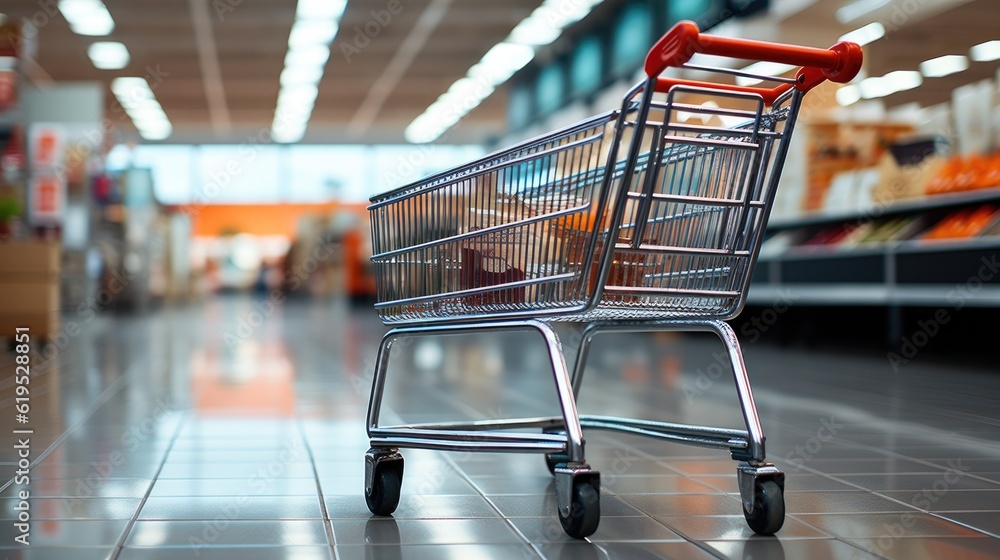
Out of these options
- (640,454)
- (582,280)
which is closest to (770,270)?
(640,454)

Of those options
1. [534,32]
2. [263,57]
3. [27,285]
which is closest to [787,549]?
[27,285]

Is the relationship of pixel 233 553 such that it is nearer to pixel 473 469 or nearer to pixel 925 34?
pixel 473 469

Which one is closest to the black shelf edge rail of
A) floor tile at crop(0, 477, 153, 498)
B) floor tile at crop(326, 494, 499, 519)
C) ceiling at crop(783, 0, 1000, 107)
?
ceiling at crop(783, 0, 1000, 107)

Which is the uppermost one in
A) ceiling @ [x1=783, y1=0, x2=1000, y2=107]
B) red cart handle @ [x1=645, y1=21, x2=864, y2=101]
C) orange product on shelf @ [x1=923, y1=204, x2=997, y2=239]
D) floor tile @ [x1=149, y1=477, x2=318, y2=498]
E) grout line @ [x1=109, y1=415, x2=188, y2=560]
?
ceiling @ [x1=783, y1=0, x2=1000, y2=107]

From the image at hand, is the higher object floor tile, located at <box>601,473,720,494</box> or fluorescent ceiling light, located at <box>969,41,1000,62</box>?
fluorescent ceiling light, located at <box>969,41,1000,62</box>

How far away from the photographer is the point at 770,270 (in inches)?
310

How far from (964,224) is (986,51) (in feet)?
3.77

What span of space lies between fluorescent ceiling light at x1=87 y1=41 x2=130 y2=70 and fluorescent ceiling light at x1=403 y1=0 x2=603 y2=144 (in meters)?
5.31

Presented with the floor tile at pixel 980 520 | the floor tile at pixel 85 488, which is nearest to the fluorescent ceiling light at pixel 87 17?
the floor tile at pixel 85 488

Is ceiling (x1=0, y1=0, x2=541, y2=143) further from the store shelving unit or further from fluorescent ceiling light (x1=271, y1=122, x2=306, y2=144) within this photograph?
the store shelving unit

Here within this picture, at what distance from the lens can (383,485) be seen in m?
2.15

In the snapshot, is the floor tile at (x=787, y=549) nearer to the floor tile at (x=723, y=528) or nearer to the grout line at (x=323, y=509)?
the floor tile at (x=723, y=528)

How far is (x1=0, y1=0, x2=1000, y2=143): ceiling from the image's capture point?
670cm

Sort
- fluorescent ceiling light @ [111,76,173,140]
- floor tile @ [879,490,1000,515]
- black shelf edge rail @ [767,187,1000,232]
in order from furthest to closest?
fluorescent ceiling light @ [111,76,173,140] → black shelf edge rail @ [767,187,1000,232] → floor tile @ [879,490,1000,515]
